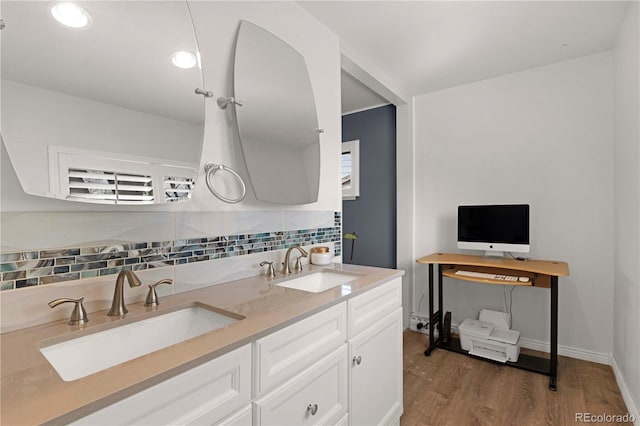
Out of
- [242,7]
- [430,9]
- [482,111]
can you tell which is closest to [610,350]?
[482,111]

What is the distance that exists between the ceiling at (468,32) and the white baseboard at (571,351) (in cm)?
238

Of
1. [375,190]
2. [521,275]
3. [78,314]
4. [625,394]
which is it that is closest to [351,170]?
[375,190]

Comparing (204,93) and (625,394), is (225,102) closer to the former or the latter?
(204,93)

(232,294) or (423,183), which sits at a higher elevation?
(423,183)

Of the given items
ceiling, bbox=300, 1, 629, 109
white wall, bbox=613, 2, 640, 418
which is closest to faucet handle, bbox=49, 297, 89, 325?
ceiling, bbox=300, 1, 629, 109

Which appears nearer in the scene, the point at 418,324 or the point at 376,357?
the point at 376,357

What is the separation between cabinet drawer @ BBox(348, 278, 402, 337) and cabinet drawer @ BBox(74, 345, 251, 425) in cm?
60

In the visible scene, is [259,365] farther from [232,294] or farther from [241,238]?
[241,238]

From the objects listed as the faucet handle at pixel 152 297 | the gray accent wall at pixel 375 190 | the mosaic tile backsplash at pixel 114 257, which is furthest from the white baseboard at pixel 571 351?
the faucet handle at pixel 152 297

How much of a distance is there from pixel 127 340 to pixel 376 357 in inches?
42.6

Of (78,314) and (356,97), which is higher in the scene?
(356,97)

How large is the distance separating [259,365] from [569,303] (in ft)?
9.31

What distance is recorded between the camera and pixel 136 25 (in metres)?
1.14

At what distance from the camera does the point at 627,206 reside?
6.61ft
